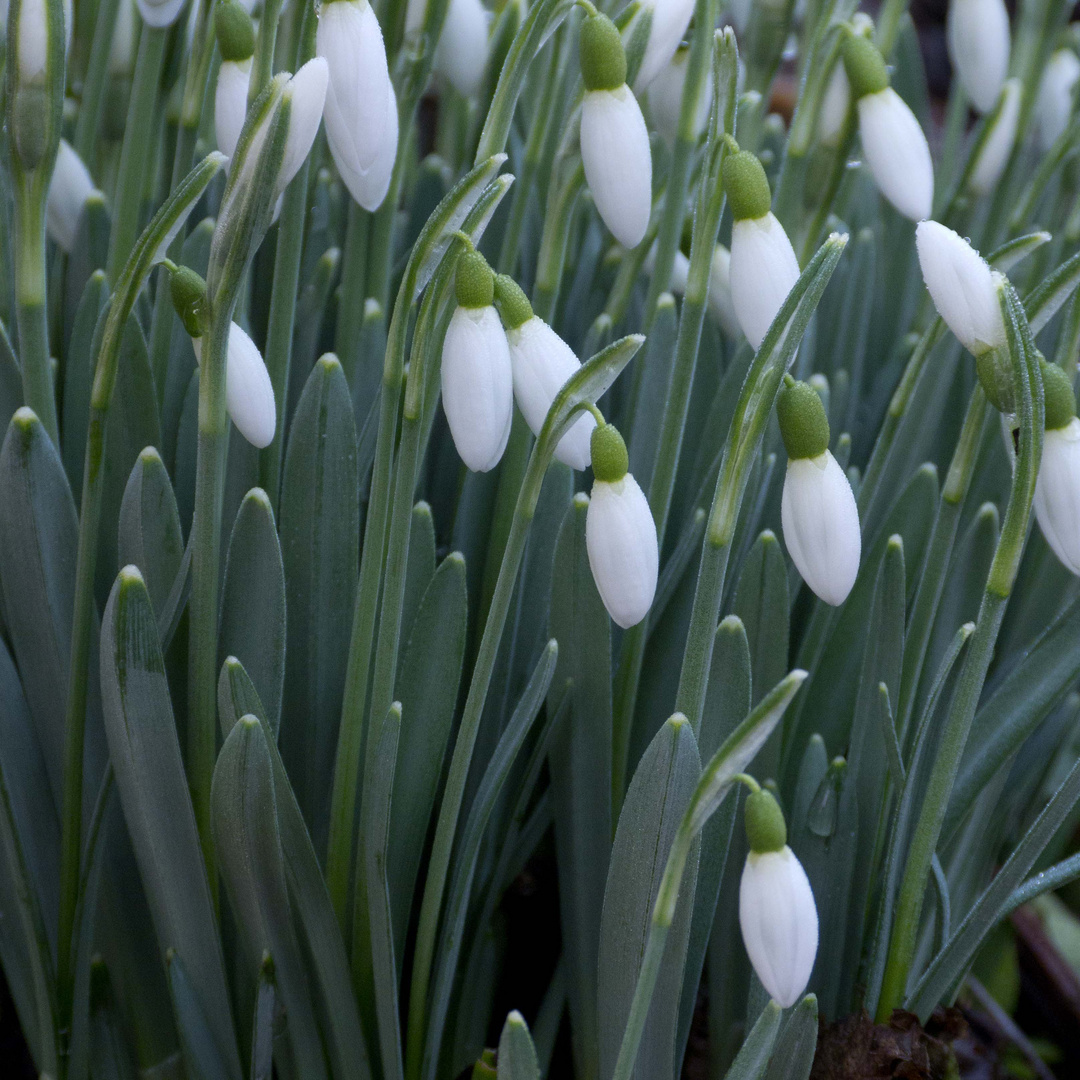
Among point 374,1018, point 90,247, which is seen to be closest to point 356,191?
point 90,247

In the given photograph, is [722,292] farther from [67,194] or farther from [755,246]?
[67,194]

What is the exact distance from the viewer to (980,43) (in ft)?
3.33

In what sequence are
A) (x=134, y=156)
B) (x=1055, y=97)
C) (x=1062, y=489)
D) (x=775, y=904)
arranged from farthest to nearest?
(x=1055, y=97), (x=134, y=156), (x=1062, y=489), (x=775, y=904)

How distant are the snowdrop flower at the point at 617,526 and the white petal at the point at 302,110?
182 mm

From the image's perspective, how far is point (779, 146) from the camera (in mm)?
1290

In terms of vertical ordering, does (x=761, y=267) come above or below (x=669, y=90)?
below

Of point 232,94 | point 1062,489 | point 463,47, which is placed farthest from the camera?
point 463,47

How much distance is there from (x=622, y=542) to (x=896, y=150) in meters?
0.40

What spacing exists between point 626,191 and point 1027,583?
549mm

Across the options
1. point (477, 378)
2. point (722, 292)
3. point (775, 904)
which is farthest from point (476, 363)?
point (722, 292)

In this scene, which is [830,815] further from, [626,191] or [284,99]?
[284,99]

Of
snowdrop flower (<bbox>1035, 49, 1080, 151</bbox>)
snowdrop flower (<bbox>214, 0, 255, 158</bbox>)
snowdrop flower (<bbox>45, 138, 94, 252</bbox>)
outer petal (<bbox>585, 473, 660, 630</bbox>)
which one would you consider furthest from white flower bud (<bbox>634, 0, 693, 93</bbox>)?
snowdrop flower (<bbox>1035, 49, 1080, 151</bbox>)

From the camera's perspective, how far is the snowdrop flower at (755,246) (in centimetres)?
58

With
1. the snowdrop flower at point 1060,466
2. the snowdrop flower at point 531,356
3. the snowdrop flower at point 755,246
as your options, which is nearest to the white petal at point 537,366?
the snowdrop flower at point 531,356
